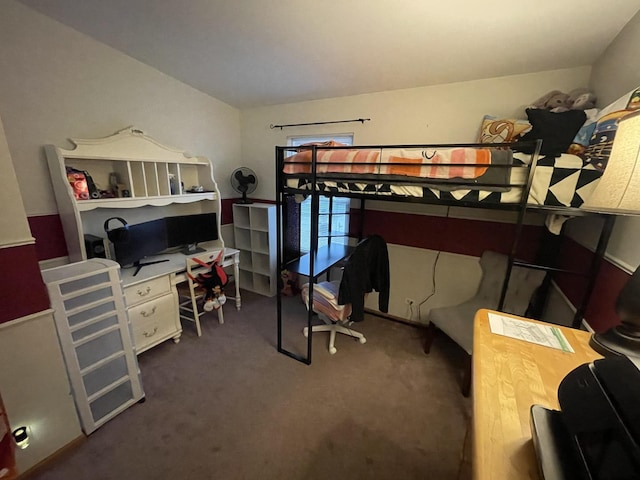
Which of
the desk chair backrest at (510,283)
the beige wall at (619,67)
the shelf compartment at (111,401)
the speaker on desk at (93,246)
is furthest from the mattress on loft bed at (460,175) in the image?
the shelf compartment at (111,401)

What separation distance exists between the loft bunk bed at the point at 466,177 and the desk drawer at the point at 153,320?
1383 millimetres

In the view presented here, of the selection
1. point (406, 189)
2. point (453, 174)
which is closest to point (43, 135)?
point (406, 189)

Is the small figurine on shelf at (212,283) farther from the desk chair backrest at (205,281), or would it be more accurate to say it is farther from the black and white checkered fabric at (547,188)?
the black and white checkered fabric at (547,188)

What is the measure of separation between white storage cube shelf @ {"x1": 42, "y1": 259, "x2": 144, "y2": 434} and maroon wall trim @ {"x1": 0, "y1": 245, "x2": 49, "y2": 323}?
55 mm

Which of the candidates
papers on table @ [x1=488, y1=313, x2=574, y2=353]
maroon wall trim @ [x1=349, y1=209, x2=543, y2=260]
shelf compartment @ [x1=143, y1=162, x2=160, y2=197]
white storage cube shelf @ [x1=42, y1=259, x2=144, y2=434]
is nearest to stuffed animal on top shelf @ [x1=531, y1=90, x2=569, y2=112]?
maroon wall trim @ [x1=349, y1=209, x2=543, y2=260]

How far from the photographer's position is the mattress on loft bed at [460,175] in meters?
1.32

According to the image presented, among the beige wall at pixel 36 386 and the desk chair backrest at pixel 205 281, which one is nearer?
the beige wall at pixel 36 386

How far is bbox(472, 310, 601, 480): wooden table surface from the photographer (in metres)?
0.57

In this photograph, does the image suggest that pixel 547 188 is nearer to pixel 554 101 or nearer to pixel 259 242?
pixel 554 101

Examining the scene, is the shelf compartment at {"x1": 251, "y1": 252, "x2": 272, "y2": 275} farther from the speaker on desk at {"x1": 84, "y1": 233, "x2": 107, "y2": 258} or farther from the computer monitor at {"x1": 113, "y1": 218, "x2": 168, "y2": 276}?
the speaker on desk at {"x1": 84, "y1": 233, "x2": 107, "y2": 258}

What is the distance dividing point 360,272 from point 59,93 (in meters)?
2.74

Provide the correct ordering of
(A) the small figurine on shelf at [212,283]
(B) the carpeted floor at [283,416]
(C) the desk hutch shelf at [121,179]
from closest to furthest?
(B) the carpeted floor at [283,416] → (C) the desk hutch shelf at [121,179] → (A) the small figurine on shelf at [212,283]

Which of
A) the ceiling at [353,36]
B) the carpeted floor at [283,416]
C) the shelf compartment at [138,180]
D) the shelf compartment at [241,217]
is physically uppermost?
the ceiling at [353,36]

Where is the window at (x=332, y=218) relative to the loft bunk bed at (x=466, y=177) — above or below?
below
